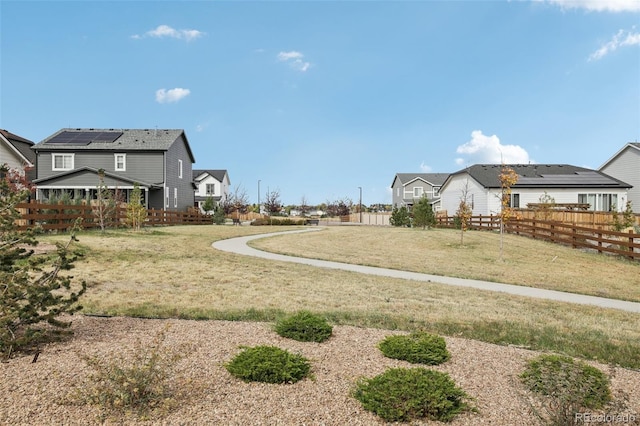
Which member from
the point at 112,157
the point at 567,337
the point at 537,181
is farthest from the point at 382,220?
the point at 567,337

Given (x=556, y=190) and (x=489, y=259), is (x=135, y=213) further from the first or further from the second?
(x=556, y=190)

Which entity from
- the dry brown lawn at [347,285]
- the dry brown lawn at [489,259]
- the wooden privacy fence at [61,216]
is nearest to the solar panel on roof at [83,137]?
the wooden privacy fence at [61,216]

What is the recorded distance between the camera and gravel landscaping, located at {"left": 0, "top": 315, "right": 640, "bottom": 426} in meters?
3.32

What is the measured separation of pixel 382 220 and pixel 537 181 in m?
22.1

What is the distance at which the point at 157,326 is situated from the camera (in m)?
5.61

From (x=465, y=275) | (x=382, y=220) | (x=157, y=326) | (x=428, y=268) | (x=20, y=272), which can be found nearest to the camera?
(x=20, y=272)

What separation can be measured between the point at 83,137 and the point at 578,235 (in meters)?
33.4

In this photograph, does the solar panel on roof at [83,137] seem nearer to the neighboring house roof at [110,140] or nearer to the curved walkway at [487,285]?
the neighboring house roof at [110,140]

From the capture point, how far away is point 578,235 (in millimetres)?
19250

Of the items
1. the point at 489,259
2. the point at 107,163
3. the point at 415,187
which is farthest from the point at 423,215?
the point at 415,187

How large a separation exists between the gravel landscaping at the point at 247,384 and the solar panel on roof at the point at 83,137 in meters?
31.8

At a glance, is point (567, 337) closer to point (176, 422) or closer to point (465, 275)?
point (176, 422)

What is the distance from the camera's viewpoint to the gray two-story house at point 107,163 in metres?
31.1

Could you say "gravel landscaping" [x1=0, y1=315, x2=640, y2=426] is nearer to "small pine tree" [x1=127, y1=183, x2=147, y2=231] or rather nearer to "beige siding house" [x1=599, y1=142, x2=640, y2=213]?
"small pine tree" [x1=127, y1=183, x2=147, y2=231]
